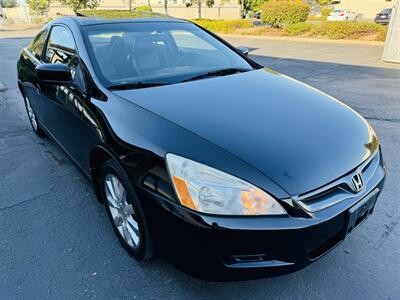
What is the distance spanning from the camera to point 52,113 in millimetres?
3322

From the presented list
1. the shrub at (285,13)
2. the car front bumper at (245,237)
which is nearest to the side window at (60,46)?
the car front bumper at (245,237)

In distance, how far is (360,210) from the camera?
1.79 meters

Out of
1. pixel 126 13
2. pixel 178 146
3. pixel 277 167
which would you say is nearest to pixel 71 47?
pixel 126 13

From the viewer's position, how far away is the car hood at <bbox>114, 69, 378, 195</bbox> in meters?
1.69

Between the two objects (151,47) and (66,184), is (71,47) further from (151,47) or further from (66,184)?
(66,184)

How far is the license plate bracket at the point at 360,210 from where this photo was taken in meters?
1.74

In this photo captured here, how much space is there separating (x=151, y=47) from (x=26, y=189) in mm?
1819

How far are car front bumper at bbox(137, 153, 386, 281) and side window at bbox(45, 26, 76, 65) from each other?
65.3 inches

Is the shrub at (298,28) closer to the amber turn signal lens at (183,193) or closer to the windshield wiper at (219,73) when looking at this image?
the windshield wiper at (219,73)

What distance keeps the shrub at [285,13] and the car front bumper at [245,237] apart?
1935 centimetres

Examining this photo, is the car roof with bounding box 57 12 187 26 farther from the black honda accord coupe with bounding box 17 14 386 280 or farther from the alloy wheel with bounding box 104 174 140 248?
the alloy wheel with bounding box 104 174 140 248

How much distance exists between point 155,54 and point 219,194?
68.3 inches

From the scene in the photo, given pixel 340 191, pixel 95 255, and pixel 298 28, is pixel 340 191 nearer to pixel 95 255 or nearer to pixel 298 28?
pixel 95 255

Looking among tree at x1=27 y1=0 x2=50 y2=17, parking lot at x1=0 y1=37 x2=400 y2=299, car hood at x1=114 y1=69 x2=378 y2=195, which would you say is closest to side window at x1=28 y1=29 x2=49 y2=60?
parking lot at x1=0 y1=37 x2=400 y2=299
